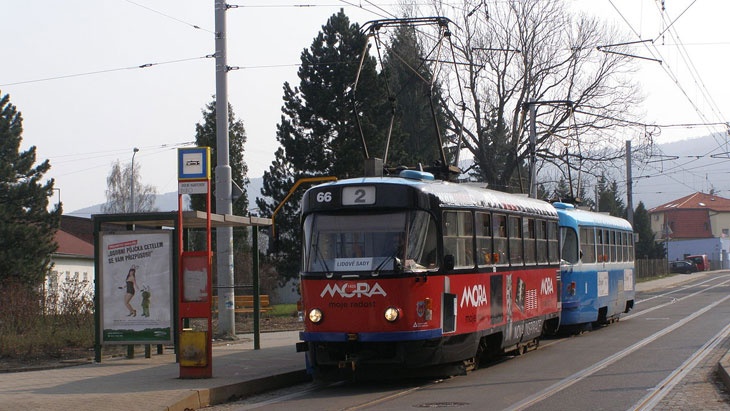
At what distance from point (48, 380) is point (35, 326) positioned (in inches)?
227

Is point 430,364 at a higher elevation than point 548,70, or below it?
below

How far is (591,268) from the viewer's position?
23922mm

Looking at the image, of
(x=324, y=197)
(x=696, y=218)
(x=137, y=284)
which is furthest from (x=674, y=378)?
(x=696, y=218)

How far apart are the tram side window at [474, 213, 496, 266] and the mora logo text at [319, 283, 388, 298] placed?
2703 mm

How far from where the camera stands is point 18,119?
153 ft

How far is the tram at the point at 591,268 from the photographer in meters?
22.6

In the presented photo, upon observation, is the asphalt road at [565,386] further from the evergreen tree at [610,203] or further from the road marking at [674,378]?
the evergreen tree at [610,203]

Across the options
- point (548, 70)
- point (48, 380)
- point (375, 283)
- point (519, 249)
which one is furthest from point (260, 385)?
point (548, 70)

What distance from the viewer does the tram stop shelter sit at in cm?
1680

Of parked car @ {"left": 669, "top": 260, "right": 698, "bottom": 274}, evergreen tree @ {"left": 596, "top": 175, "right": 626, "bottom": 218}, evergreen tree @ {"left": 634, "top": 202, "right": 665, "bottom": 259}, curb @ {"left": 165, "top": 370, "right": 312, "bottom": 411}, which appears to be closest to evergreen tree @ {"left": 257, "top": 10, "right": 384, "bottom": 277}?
curb @ {"left": 165, "top": 370, "right": 312, "bottom": 411}

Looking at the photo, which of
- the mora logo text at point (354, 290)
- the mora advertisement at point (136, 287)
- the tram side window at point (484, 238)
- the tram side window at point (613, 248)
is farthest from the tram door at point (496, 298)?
the tram side window at point (613, 248)

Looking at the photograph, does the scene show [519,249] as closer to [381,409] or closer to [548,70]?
[381,409]

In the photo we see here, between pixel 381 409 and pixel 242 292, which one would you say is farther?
pixel 242 292

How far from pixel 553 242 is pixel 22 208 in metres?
32.3
